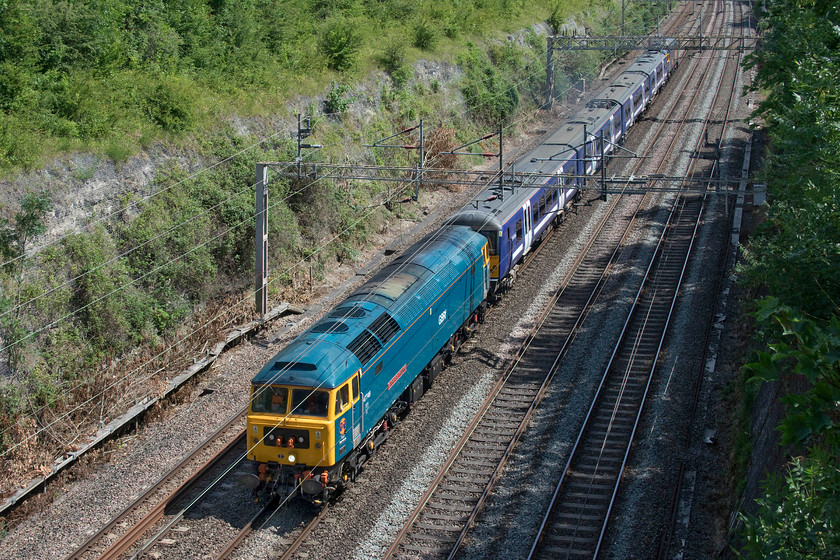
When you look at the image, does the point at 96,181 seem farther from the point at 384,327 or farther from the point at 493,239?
the point at 493,239

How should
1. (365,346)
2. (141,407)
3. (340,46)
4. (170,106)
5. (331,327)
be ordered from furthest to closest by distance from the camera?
(340,46) < (170,106) < (141,407) < (331,327) < (365,346)

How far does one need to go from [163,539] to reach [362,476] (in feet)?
13.1

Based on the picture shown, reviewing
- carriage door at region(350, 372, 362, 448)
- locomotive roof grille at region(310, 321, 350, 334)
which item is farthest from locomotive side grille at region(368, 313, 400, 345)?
carriage door at region(350, 372, 362, 448)

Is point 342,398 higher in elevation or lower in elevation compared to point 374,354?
lower

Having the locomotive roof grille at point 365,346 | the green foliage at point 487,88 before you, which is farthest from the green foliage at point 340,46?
the locomotive roof grille at point 365,346

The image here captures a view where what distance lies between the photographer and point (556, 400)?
18.6 m

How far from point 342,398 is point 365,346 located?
135cm

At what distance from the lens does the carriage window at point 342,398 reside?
14242mm

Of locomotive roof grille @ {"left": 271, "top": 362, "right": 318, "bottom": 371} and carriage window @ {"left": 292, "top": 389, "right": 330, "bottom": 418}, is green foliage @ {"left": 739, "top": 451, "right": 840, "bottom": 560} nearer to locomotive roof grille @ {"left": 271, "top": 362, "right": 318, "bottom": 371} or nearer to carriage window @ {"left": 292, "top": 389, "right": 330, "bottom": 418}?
carriage window @ {"left": 292, "top": 389, "right": 330, "bottom": 418}

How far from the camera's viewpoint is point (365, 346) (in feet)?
50.5

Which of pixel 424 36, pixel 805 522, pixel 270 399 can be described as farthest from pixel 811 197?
pixel 424 36

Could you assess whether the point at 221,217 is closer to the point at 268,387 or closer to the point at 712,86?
the point at 268,387

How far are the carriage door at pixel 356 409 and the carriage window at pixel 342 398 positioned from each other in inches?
5.3

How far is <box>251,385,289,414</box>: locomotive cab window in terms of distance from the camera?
14.5m
